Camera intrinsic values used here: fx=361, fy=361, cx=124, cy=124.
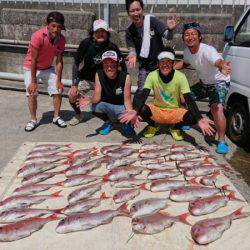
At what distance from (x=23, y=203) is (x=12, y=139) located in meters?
2.34

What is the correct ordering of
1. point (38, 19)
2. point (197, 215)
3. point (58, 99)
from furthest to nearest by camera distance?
1. point (38, 19)
2. point (58, 99)
3. point (197, 215)

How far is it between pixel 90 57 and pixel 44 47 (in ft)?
2.61

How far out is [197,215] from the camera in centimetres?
376

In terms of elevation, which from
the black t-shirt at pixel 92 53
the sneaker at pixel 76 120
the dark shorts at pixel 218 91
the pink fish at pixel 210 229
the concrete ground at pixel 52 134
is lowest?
the concrete ground at pixel 52 134

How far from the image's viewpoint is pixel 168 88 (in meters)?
5.81

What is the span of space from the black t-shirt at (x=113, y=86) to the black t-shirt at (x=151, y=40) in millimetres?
600

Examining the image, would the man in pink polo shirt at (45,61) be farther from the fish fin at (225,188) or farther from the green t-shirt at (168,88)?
the fish fin at (225,188)

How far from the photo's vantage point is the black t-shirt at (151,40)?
20.3ft

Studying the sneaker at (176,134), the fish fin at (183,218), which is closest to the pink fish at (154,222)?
the fish fin at (183,218)

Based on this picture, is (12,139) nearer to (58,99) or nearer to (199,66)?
(58,99)

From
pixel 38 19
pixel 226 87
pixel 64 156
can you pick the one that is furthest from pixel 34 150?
pixel 38 19

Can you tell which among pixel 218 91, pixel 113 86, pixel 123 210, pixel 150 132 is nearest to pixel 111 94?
pixel 113 86

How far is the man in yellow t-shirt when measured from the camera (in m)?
5.57

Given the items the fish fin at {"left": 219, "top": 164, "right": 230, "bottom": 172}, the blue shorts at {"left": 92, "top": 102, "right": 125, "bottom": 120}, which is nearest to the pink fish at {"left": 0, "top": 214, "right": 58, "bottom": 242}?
the fish fin at {"left": 219, "top": 164, "right": 230, "bottom": 172}
